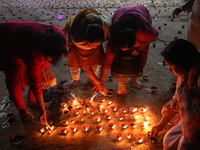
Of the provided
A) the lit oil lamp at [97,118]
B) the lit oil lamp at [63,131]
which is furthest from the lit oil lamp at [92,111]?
the lit oil lamp at [63,131]

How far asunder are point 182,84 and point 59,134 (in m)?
1.61

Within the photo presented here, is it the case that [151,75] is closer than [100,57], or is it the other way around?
[100,57]

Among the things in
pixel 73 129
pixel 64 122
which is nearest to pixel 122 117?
pixel 73 129

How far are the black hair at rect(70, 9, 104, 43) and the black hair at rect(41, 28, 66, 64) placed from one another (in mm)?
362

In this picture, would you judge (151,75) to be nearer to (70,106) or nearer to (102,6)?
(70,106)

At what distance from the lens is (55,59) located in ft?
6.24

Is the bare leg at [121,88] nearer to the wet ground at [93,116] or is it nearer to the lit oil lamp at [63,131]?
the wet ground at [93,116]

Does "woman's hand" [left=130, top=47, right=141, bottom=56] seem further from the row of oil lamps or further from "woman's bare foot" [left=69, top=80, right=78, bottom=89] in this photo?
"woman's bare foot" [left=69, top=80, right=78, bottom=89]

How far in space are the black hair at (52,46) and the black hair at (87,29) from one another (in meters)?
0.36

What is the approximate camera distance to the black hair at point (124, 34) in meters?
2.06

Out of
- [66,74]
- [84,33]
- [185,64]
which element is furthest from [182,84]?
[66,74]

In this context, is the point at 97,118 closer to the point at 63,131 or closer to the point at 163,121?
the point at 63,131

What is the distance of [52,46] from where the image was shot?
182 centimetres

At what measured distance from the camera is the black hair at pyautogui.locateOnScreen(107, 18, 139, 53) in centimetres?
206
